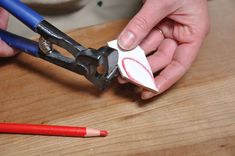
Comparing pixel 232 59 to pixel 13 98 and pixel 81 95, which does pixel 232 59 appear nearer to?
pixel 81 95

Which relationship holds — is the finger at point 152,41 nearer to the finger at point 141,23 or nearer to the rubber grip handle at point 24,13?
the finger at point 141,23

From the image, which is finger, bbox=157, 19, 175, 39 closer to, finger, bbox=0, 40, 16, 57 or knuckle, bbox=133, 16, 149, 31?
knuckle, bbox=133, 16, 149, 31

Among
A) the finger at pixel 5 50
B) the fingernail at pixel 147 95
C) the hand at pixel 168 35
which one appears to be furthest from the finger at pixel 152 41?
the finger at pixel 5 50

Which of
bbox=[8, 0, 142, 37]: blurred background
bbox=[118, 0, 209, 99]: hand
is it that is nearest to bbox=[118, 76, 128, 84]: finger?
bbox=[118, 0, 209, 99]: hand

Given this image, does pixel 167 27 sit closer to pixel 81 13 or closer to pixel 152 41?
pixel 152 41

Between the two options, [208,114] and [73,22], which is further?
[73,22]

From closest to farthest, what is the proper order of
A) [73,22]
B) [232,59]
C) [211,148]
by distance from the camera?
1. [211,148]
2. [232,59]
3. [73,22]

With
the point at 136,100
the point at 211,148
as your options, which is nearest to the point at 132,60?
the point at 136,100
